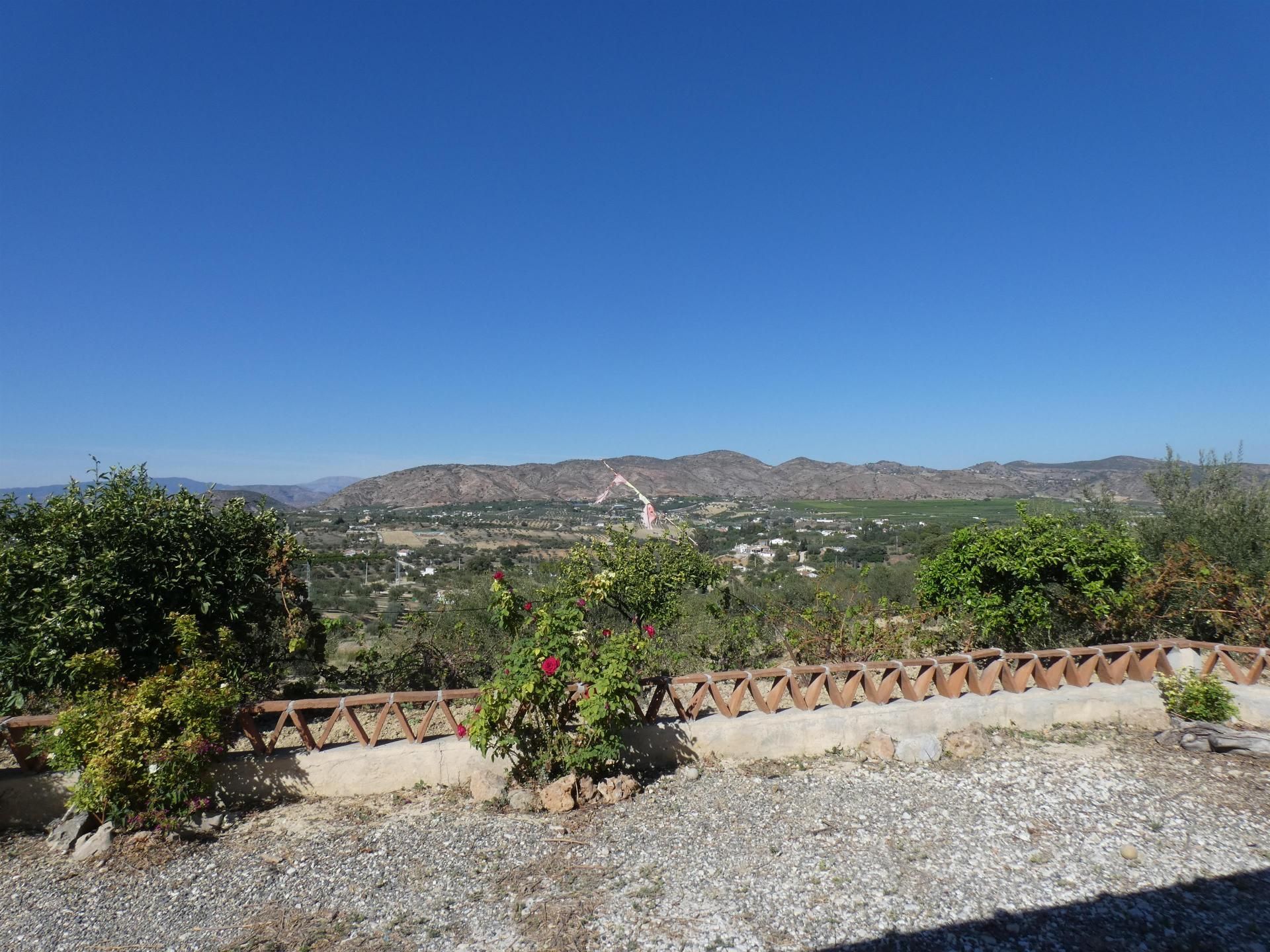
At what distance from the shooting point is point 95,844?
4.33 m

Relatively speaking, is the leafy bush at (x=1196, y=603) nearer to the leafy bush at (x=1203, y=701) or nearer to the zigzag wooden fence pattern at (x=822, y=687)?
the zigzag wooden fence pattern at (x=822, y=687)

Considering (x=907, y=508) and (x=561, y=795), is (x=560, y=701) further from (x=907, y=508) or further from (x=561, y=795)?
(x=907, y=508)

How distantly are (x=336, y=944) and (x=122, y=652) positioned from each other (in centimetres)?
399

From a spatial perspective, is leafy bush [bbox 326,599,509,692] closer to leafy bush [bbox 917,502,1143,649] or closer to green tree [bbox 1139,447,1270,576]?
leafy bush [bbox 917,502,1143,649]

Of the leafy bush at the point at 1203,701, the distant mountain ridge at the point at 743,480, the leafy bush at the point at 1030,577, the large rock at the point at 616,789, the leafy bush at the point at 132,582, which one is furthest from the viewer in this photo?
the distant mountain ridge at the point at 743,480

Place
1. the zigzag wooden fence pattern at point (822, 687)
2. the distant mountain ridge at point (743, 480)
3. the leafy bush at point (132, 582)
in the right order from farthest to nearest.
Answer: the distant mountain ridge at point (743, 480) → the leafy bush at point (132, 582) → the zigzag wooden fence pattern at point (822, 687)

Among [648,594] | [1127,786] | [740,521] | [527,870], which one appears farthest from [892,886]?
[740,521]

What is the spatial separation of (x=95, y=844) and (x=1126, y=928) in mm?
6319

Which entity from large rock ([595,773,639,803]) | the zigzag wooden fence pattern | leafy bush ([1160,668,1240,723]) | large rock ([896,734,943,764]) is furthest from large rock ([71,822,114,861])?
leafy bush ([1160,668,1240,723])

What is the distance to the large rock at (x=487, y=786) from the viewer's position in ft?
16.8

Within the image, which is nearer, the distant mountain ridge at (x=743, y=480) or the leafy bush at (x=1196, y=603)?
the leafy bush at (x=1196, y=603)

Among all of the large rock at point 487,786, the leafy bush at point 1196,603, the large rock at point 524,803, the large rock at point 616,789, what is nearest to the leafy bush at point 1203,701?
the leafy bush at point 1196,603

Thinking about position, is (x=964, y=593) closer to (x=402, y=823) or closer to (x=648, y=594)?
(x=648, y=594)

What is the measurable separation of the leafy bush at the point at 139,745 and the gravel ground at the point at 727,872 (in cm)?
33
